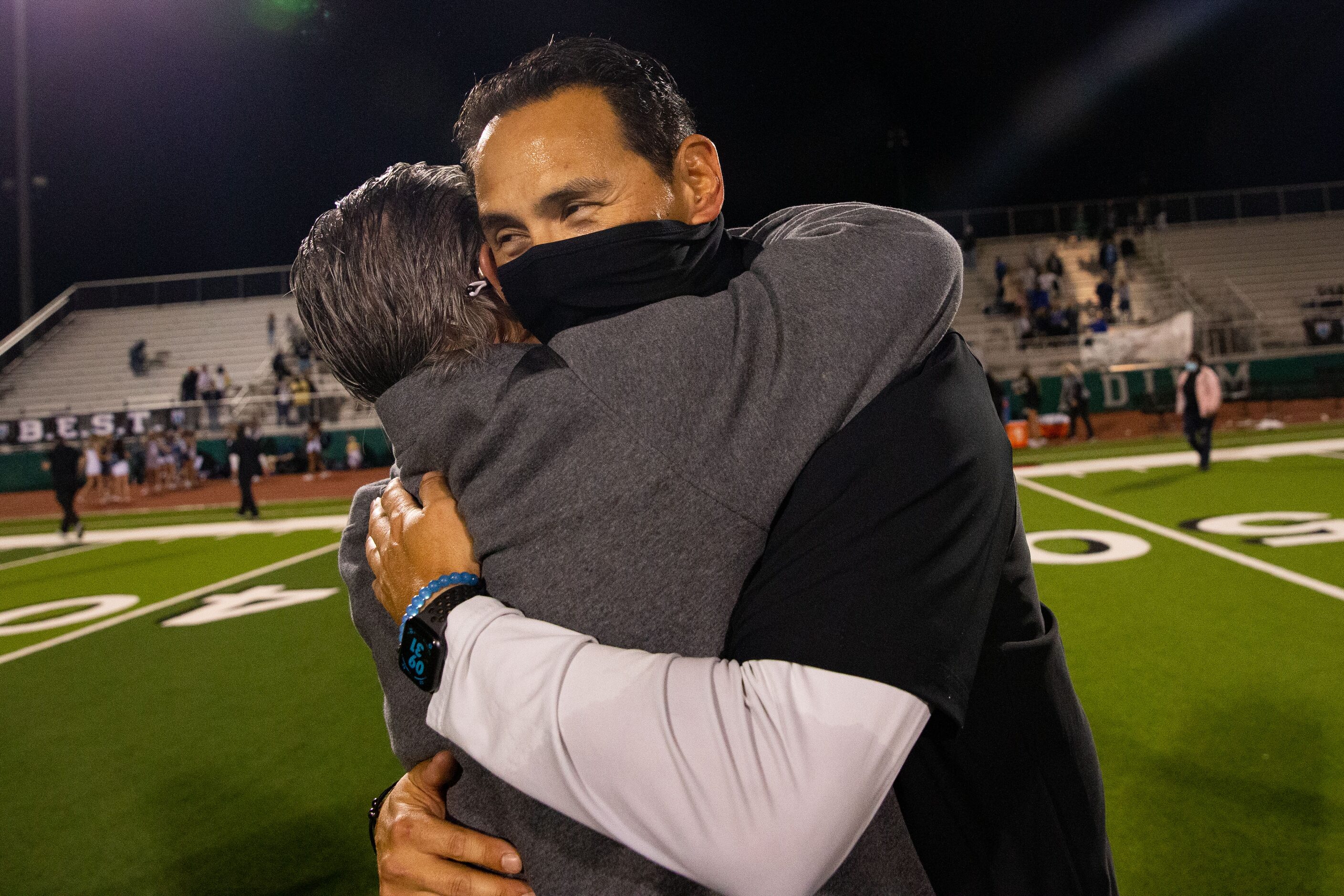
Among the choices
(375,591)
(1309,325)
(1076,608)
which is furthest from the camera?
(1309,325)

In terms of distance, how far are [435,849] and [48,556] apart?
1399 cm

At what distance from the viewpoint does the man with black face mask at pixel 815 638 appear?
0.91 m

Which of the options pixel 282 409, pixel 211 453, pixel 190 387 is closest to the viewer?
pixel 211 453

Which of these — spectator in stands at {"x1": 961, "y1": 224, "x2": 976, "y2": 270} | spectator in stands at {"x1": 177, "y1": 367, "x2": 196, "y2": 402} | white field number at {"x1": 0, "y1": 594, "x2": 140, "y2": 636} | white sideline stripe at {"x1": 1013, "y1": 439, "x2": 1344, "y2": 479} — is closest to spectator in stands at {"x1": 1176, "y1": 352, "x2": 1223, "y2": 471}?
white sideline stripe at {"x1": 1013, "y1": 439, "x2": 1344, "y2": 479}

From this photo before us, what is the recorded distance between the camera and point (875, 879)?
1.13 metres

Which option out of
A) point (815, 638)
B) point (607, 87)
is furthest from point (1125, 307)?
point (815, 638)

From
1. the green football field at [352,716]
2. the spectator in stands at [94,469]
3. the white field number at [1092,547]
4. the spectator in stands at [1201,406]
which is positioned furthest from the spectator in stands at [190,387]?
the spectator in stands at [1201,406]

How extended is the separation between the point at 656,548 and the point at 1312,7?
33.9 meters

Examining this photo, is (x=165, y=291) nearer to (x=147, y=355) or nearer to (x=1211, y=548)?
(x=147, y=355)

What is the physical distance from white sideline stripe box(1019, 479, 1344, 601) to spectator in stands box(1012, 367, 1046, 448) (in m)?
9.08

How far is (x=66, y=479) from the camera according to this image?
13.8 m

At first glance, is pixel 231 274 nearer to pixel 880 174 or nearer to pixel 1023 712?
pixel 880 174

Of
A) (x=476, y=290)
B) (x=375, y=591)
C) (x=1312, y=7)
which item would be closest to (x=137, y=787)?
(x=375, y=591)

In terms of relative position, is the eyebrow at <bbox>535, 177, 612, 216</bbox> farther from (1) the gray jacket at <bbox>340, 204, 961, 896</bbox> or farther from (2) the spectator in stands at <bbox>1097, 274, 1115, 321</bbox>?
(2) the spectator in stands at <bbox>1097, 274, 1115, 321</bbox>
